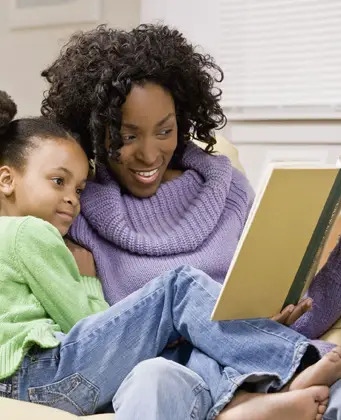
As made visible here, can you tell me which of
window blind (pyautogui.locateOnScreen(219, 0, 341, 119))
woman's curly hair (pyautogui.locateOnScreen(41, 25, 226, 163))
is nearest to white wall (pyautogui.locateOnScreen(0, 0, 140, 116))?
window blind (pyautogui.locateOnScreen(219, 0, 341, 119))

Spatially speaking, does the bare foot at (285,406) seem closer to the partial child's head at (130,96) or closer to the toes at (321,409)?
the toes at (321,409)

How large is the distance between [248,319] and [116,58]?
726mm

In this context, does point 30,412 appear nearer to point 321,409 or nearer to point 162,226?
point 321,409

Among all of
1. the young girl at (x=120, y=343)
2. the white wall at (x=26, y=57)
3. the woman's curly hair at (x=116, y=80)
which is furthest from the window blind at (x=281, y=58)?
the young girl at (x=120, y=343)

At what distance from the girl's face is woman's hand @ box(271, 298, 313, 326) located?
0.51 metres

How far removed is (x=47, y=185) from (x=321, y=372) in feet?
2.23

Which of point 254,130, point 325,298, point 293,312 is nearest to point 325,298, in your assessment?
point 325,298

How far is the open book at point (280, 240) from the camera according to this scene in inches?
52.0

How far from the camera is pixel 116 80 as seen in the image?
1849 mm

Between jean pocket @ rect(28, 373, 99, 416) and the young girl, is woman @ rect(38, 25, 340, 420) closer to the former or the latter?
the young girl

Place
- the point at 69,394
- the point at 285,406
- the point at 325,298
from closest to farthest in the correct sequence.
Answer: the point at 285,406 → the point at 69,394 → the point at 325,298

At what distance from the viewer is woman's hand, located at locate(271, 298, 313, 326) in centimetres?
147

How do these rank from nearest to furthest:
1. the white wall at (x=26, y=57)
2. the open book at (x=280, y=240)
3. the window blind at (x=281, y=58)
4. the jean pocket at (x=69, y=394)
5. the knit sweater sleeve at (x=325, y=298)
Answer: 1. the open book at (x=280, y=240)
2. the jean pocket at (x=69, y=394)
3. the knit sweater sleeve at (x=325, y=298)
4. the window blind at (x=281, y=58)
5. the white wall at (x=26, y=57)

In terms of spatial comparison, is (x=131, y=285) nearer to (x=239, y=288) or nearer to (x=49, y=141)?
(x=49, y=141)
